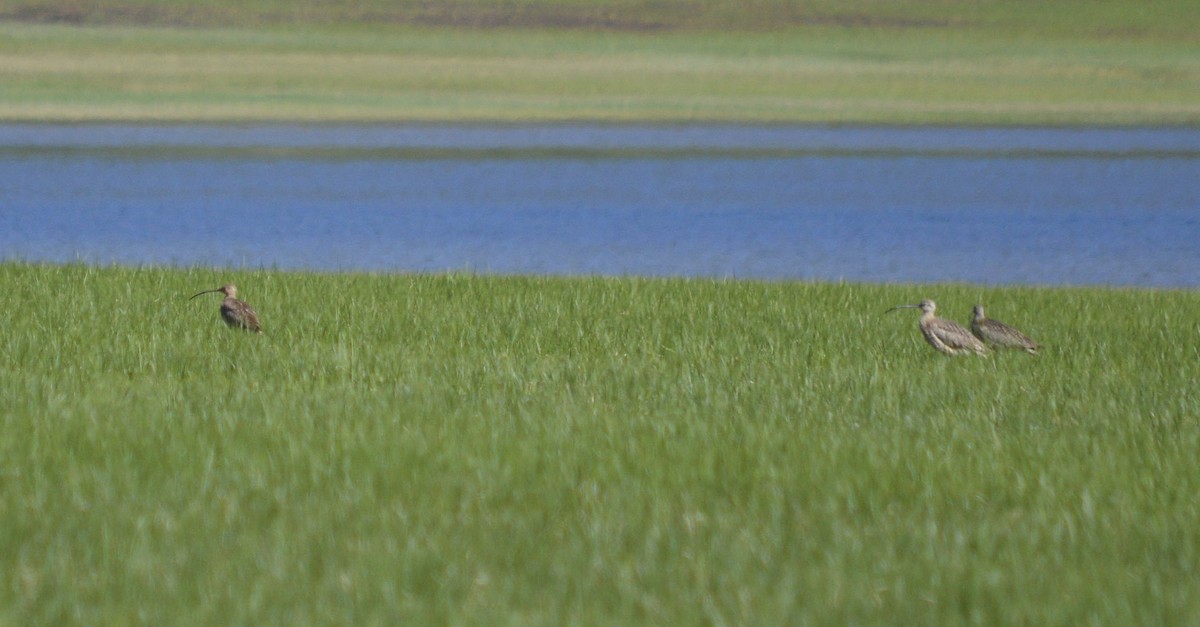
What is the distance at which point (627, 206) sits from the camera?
157 ft

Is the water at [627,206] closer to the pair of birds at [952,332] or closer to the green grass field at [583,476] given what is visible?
the pair of birds at [952,332]

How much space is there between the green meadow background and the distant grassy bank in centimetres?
10086

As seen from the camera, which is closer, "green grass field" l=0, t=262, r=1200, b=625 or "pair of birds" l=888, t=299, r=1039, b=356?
"green grass field" l=0, t=262, r=1200, b=625

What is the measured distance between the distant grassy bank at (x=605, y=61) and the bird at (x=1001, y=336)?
101733mm

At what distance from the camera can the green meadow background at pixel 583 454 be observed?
624cm

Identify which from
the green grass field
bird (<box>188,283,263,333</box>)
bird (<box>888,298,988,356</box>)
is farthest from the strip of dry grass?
the green grass field

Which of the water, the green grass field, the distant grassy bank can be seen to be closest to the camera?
the green grass field

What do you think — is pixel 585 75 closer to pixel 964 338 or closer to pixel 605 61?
pixel 605 61

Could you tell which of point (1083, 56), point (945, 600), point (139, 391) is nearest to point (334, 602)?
point (945, 600)

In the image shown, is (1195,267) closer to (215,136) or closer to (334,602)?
(334,602)

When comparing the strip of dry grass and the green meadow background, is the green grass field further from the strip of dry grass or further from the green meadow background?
the strip of dry grass

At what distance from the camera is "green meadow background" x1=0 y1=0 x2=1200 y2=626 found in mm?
6242

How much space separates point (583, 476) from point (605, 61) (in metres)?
151

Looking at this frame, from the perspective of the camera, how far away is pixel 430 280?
1806 cm
